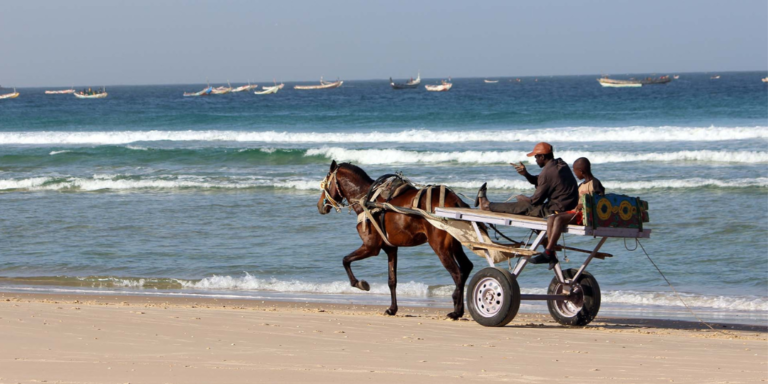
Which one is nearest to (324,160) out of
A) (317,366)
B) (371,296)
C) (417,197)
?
(371,296)

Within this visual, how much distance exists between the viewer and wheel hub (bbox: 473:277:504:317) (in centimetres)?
759

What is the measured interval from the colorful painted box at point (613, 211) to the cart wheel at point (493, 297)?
37.7 inches

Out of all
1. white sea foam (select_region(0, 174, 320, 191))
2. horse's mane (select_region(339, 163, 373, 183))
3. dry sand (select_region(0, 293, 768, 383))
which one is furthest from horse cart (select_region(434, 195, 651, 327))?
white sea foam (select_region(0, 174, 320, 191))

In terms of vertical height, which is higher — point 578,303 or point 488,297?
point 488,297

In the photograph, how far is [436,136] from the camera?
3478cm

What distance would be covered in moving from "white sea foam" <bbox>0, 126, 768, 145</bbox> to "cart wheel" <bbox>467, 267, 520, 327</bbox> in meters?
25.5

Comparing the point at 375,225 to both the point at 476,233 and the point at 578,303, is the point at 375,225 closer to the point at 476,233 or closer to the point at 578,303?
the point at 476,233

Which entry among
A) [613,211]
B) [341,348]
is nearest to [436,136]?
[613,211]

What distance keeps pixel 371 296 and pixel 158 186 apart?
1287cm

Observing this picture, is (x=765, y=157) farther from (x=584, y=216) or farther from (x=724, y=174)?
(x=584, y=216)

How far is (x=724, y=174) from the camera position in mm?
21000

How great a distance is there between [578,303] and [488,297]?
1027 mm

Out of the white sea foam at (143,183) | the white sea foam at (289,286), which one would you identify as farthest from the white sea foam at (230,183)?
the white sea foam at (289,286)

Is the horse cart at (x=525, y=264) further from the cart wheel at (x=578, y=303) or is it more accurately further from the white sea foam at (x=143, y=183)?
the white sea foam at (x=143, y=183)
